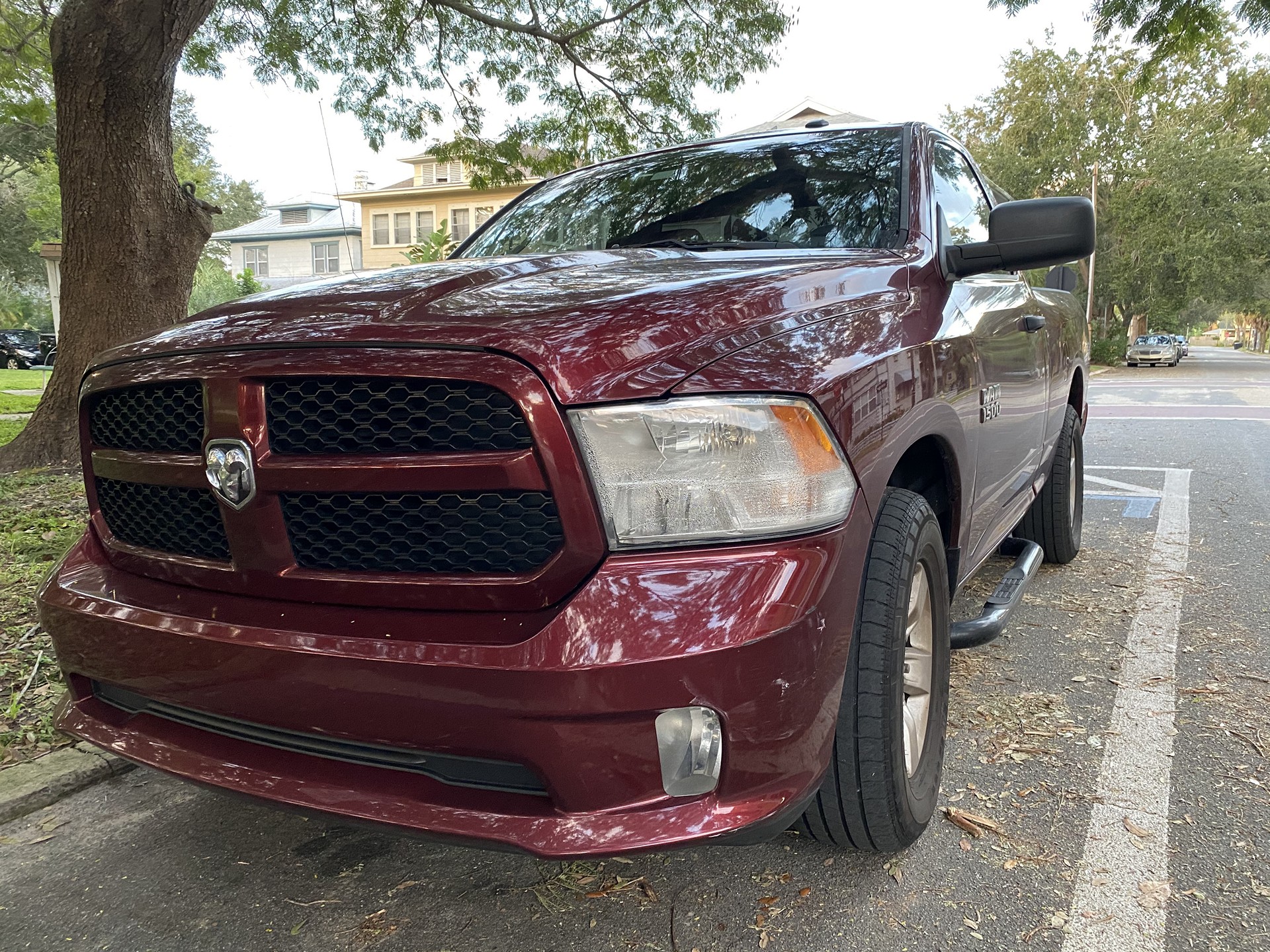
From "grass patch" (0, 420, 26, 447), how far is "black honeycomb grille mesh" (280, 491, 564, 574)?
793cm

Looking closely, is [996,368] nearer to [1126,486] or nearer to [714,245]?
[714,245]

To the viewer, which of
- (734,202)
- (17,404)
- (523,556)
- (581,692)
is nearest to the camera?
(581,692)

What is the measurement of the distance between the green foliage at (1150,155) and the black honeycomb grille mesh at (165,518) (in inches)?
1350

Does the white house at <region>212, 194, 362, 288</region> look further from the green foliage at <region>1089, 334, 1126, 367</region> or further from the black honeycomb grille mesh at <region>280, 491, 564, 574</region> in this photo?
the black honeycomb grille mesh at <region>280, 491, 564, 574</region>

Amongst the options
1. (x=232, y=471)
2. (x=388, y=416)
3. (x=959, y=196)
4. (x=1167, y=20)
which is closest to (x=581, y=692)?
(x=388, y=416)

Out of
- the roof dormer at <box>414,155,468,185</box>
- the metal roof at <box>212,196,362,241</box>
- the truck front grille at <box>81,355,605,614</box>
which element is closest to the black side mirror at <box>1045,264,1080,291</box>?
the truck front grille at <box>81,355,605,614</box>

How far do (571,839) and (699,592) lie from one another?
44 centimetres

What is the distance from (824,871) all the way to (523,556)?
1.10m

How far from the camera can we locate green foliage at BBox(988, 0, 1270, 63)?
26.2 feet

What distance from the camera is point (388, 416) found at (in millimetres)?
1538

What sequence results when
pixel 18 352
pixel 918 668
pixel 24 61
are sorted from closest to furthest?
pixel 918 668 → pixel 24 61 → pixel 18 352

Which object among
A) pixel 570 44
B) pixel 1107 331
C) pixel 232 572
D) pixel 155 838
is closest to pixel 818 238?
pixel 232 572

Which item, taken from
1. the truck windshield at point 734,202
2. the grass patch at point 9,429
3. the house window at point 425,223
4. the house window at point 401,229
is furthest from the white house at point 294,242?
the truck windshield at point 734,202

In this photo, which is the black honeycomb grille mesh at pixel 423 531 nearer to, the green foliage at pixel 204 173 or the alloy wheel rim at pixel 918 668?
the alloy wheel rim at pixel 918 668
